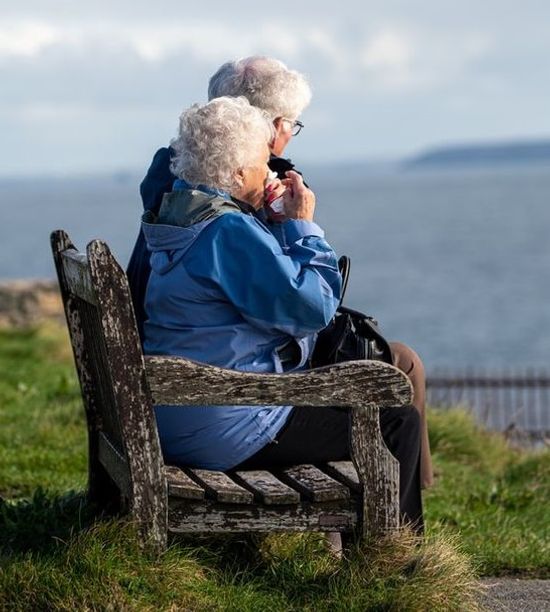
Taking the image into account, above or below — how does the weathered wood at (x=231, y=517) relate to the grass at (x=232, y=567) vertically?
above

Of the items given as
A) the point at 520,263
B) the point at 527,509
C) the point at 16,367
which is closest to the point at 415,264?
the point at 520,263

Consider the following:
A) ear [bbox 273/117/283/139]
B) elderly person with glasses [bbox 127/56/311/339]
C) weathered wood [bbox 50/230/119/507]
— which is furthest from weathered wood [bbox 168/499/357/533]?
ear [bbox 273/117/283/139]

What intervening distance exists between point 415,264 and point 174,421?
69.6 m

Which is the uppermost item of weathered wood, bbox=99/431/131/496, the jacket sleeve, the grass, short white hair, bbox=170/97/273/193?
short white hair, bbox=170/97/273/193

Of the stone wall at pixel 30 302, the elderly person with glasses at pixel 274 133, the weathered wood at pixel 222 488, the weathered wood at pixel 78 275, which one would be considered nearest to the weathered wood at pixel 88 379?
the weathered wood at pixel 78 275

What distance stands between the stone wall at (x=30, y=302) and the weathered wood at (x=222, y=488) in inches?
623

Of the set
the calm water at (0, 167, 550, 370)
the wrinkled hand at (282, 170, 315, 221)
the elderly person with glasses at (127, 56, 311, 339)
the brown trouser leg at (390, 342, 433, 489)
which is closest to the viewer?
the wrinkled hand at (282, 170, 315, 221)

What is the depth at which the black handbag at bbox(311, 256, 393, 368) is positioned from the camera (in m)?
4.68

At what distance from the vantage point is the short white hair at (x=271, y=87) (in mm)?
5234

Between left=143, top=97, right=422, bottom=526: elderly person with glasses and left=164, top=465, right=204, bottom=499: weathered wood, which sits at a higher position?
left=143, top=97, right=422, bottom=526: elderly person with glasses

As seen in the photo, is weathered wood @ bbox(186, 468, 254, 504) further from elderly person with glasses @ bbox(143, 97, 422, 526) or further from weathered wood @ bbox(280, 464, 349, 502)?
weathered wood @ bbox(280, 464, 349, 502)

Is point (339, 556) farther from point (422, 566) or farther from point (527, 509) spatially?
point (527, 509)

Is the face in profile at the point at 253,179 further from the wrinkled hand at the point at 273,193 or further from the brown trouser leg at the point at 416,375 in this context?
the brown trouser leg at the point at 416,375

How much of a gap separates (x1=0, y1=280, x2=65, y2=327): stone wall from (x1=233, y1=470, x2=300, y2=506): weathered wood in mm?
15808
